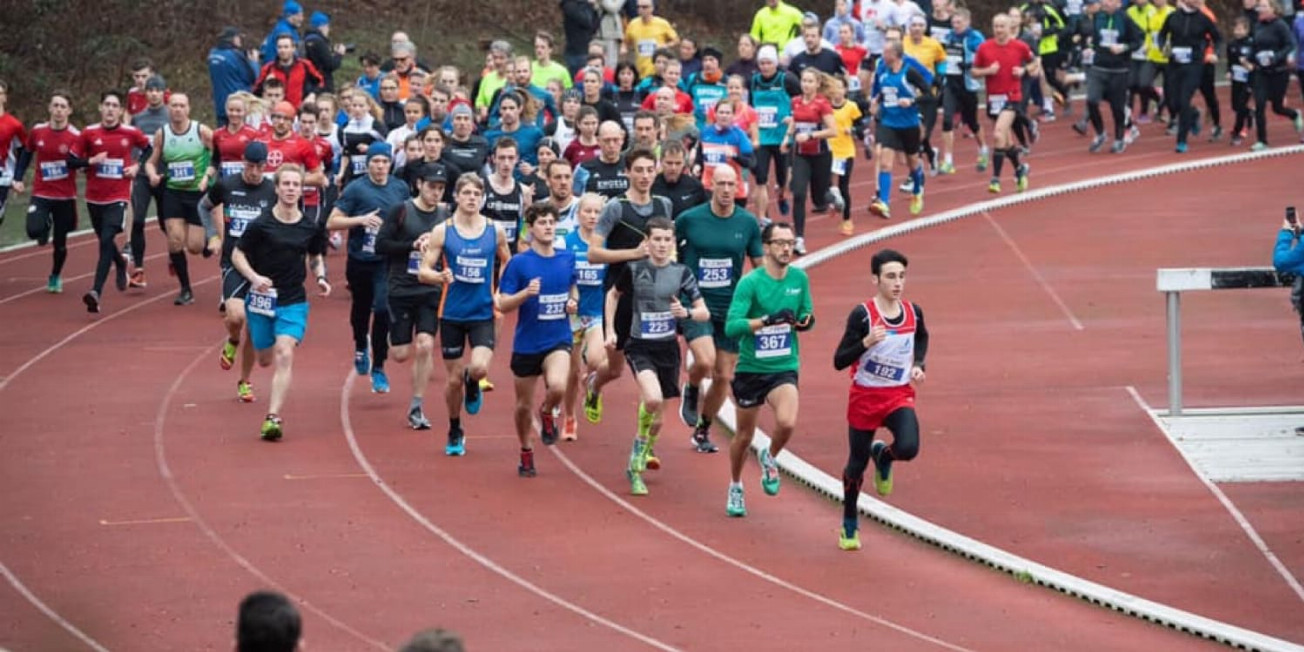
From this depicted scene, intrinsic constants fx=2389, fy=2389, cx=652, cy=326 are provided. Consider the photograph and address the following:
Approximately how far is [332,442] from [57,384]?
3430mm

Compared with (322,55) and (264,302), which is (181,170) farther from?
(322,55)

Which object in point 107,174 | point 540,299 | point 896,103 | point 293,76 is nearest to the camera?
point 540,299

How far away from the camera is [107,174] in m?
22.0

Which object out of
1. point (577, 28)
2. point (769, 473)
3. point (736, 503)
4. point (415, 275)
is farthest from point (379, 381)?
point (577, 28)

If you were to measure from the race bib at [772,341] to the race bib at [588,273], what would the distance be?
91.2 inches

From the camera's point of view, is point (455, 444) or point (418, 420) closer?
point (455, 444)

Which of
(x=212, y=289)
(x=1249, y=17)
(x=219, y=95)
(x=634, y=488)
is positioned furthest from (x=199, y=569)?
(x=1249, y=17)

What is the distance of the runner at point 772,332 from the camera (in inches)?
559

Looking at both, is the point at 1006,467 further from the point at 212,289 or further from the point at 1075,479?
the point at 212,289

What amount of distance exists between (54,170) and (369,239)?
5821 mm

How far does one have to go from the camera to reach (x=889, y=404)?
537 inches

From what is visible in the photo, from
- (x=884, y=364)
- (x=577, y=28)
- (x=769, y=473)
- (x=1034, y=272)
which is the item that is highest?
(x=577, y=28)

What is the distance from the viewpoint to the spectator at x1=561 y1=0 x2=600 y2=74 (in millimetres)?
30703

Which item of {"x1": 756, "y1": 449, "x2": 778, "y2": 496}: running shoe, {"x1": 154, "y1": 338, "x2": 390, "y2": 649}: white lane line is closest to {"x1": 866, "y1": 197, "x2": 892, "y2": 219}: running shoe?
{"x1": 154, "y1": 338, "x2": 390, "y2": 649}: white lane line
